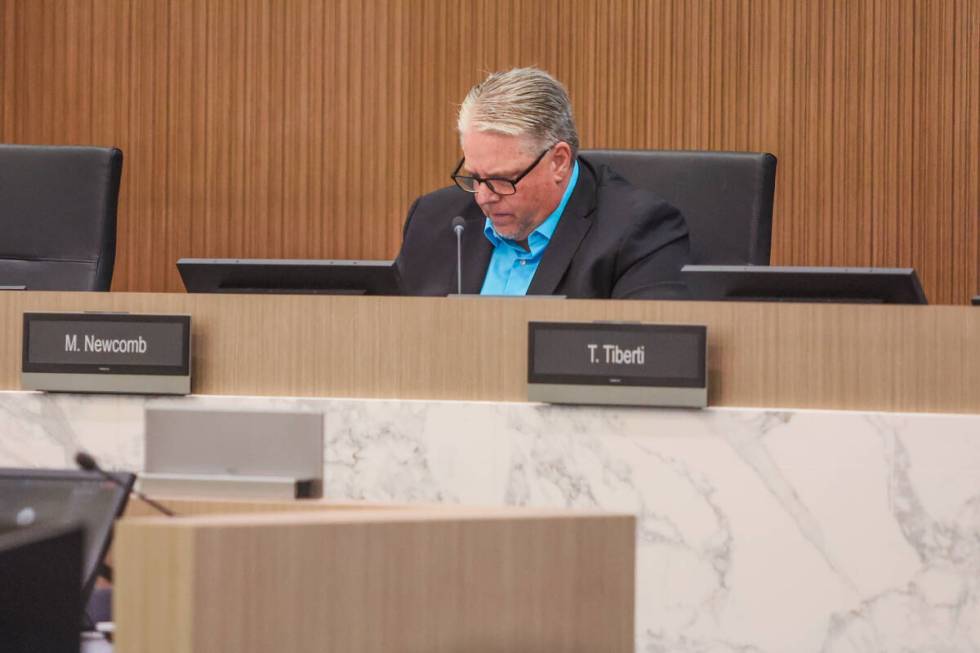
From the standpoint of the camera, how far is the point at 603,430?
1404 mm

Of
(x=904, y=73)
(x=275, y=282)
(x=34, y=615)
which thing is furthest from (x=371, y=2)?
(x=34, y=615)

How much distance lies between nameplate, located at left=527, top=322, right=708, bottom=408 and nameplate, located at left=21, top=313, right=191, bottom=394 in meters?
0.46

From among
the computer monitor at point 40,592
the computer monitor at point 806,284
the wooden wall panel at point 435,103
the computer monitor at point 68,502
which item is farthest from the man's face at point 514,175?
the computer monitor at point 40,592

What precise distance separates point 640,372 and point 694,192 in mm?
1193

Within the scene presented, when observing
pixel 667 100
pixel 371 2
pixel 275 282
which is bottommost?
pixel 275 282

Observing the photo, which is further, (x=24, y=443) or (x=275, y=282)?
(x=275, y=282)

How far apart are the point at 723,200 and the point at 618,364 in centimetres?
118

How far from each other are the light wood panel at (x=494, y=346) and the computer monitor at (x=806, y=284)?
104 mm

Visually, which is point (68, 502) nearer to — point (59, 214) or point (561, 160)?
point (561, 160)

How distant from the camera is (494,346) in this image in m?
1.48

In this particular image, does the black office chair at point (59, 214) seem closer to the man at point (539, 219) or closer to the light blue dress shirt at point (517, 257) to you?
the man at point (539, 219)

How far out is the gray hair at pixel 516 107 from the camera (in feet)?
7.73

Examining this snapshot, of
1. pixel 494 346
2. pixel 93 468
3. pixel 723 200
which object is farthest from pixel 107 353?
pixel 723 200

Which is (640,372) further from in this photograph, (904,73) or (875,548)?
(904,73)
